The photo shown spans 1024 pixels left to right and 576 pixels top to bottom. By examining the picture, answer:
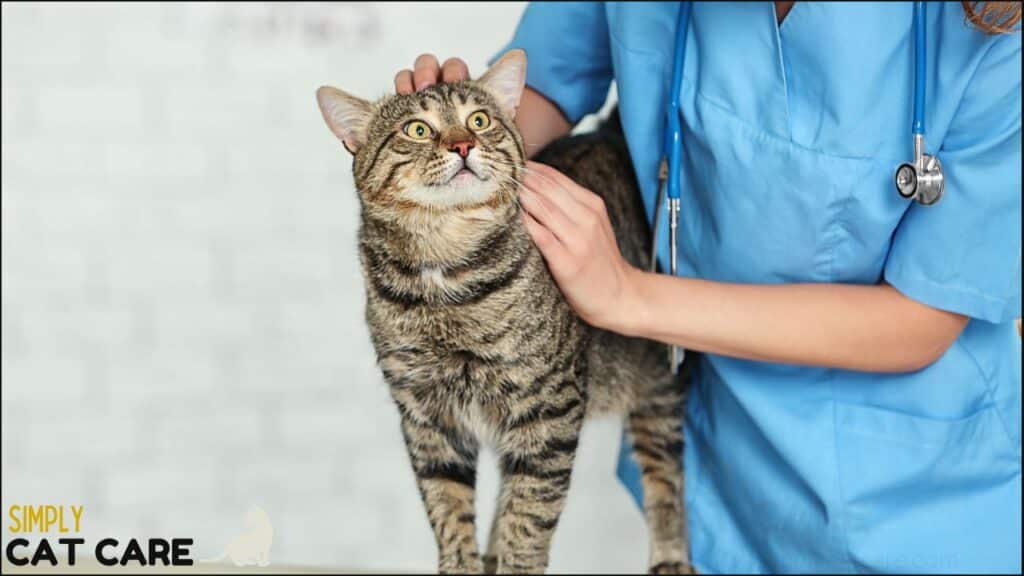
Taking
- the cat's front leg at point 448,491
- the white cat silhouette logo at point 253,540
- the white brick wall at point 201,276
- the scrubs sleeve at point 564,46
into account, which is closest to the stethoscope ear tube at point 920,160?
the scrubs sleeve at point 564,46

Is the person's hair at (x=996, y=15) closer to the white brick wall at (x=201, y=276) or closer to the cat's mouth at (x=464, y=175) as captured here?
the cat's mouth at (x=464, y=175)

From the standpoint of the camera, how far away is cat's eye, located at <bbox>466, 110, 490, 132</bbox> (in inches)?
35.6

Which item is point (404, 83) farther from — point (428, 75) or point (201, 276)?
point (201, 276)

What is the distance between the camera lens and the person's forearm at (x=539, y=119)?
122cm

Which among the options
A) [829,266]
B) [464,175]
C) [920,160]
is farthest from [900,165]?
[464,175]

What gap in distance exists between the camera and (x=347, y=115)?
884mm

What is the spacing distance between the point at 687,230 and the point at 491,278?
1.08 feet

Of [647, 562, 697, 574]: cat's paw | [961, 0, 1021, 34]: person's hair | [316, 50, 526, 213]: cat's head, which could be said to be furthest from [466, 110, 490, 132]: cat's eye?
[647, 562, 697, 574]: cat's paw

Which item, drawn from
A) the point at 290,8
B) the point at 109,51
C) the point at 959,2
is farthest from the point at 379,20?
the point at 959,2

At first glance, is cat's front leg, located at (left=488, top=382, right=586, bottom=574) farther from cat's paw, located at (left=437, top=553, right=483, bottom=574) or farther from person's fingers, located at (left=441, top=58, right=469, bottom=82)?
person's fingers, located at (left=441, top=58, right=469, bottom=82)

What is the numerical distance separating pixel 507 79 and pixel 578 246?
160mm

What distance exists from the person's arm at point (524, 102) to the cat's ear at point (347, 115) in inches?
2.7

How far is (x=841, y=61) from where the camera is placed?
1071 millimetres

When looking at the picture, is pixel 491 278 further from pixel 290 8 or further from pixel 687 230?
pixel 290 8
